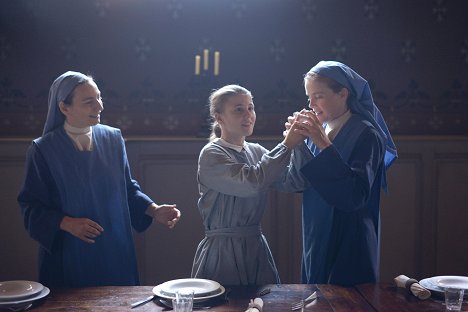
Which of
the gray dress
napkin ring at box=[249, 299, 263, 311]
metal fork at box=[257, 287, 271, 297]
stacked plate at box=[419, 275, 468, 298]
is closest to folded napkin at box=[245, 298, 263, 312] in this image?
napkin ring at box=[249, 299, 263, 311]

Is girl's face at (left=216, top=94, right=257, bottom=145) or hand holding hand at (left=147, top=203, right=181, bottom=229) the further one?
hand holding hand at (left=147, top=203, right=181, bottom=229)

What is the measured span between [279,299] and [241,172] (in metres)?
0.48

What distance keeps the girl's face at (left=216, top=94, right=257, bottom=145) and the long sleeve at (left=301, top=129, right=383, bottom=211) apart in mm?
301

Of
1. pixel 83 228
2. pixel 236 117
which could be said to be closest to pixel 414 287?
pixel 236 117

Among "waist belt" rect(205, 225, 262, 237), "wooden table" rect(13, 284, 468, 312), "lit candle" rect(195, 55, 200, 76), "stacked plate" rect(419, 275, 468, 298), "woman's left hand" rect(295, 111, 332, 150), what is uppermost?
"lit candle" rect(195, 55, 200, 76)

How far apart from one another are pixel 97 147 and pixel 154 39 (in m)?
1.68

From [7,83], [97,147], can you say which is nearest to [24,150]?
[7,83]

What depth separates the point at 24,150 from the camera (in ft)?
12.1

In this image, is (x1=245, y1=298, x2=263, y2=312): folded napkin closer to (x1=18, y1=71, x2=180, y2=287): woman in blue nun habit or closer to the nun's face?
(x1=18, y1=71, x2=180, y2=287): woman in blue nun habit

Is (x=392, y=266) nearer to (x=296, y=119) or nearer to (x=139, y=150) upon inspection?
(x=139, y=150)

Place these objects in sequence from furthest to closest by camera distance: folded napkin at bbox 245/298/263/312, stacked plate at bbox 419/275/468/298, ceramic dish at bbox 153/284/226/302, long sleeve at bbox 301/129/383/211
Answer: long sleeve at bbox 301/129/383/211, stacked plate at bbox 419/275/468/298, ceramic dish at bbox 153/284/226/302, folded napkin at bbox 245/298/263/312

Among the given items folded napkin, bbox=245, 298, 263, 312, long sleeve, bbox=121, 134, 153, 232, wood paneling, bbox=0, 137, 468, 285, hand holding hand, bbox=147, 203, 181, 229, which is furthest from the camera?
wood paneling, bbox=0, 137, 468, 285

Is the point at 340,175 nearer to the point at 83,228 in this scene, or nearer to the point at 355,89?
the point at 355,89

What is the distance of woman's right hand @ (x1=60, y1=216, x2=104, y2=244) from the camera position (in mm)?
2330
